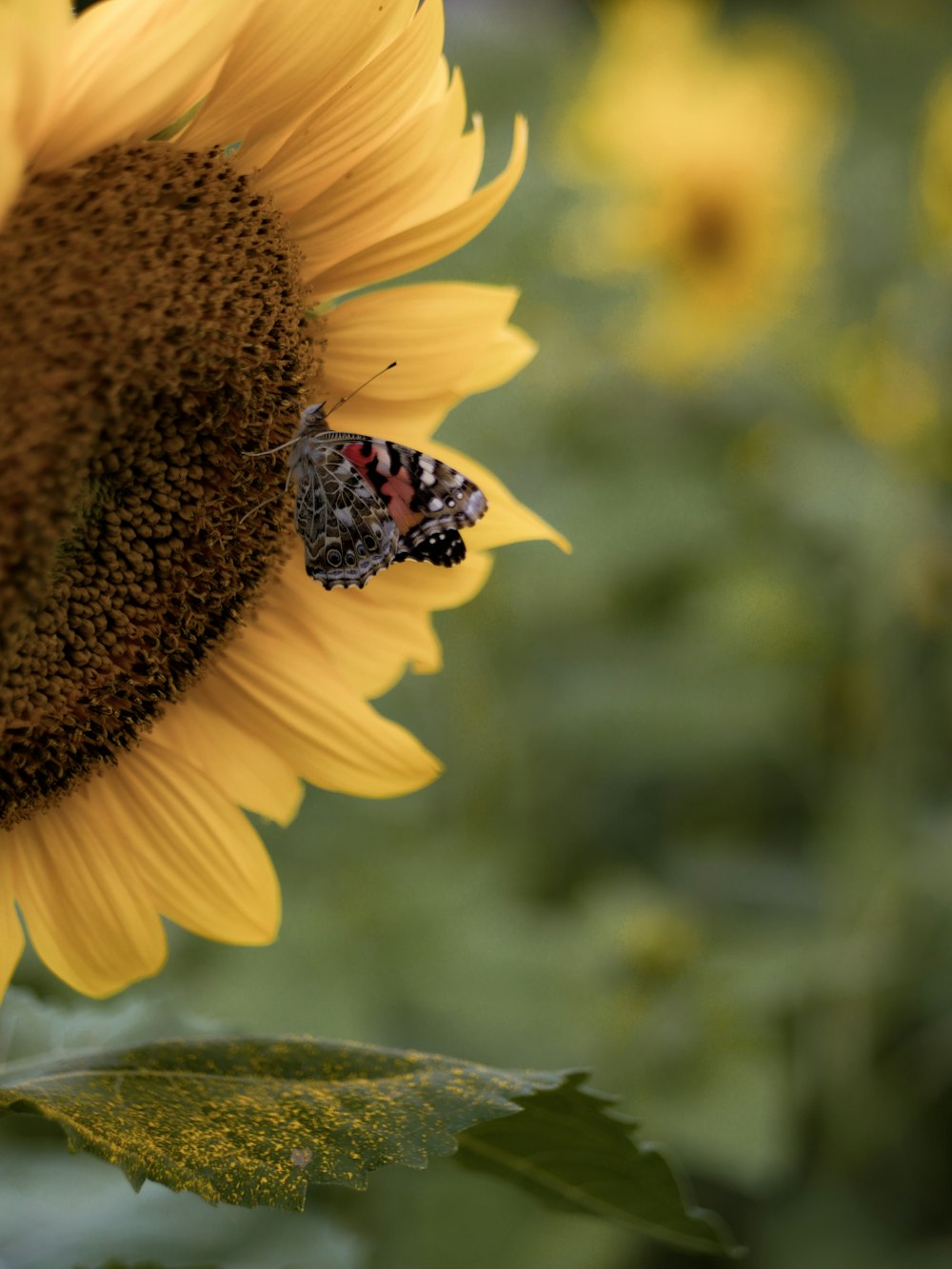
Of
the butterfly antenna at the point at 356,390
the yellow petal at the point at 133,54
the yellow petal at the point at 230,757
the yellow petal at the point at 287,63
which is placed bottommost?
the yellow petal at the point at 230,757

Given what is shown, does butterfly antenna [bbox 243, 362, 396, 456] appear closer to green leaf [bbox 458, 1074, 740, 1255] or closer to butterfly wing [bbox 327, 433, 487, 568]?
butterfly wing [bbox 327, 433, 487, 568]

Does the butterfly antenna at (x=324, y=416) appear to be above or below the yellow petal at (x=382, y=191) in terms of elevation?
below

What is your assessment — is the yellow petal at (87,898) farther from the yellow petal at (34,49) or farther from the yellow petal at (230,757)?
the yellow petal at (34,49)

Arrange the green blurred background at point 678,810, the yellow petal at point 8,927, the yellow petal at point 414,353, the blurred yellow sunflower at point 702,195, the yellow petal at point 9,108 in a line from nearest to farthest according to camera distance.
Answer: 1. the yellow petal at point 9,108
2. the yellow petal at point 8,927
3. the yellow petal at point 414,353
4. the green blurred background at point 678,810
5. the blurred yellow sunflower at point 702,195

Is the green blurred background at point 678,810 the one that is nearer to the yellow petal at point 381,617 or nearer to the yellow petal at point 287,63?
the yellow petal at point 381,617

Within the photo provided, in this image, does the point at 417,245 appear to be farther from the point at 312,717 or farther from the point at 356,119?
the point at 312,717

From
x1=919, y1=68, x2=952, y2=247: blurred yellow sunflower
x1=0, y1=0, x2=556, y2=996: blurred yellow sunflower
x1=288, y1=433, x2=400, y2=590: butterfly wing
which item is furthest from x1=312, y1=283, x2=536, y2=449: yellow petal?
x1=919, y1=68, x2=952, y2=247: blurred yellow sunflower

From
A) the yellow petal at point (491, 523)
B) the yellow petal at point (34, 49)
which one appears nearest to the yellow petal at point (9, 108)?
the yellow petal at point (34, 49)

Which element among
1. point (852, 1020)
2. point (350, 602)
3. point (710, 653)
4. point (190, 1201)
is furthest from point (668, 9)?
point (190, 1201)

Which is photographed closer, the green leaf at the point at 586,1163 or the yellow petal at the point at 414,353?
Answer: the green leaf at the point at 586,1163

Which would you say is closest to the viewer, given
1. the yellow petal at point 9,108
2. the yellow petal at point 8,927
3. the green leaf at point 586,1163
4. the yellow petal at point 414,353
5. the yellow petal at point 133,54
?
the yellow petal at point 9,108
